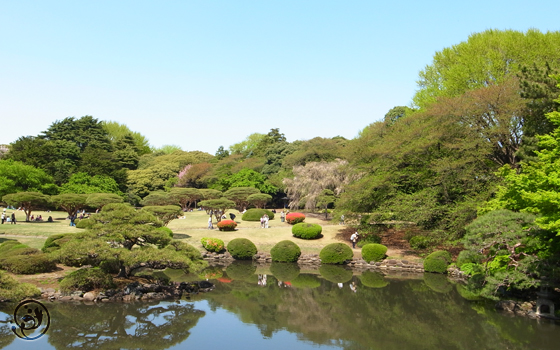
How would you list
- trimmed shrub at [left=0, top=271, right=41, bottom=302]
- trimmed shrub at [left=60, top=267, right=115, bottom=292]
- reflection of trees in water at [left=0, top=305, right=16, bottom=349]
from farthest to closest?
trimmed shrub at [left=60, top=267, right=115, bottom=292]
trimmed shrub at [left=0, top=271, right=41, bottom=302]
reflection of trees in water at [left=0, top=305, right=16, bottom=349]

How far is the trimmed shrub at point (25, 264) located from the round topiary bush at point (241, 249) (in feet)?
39.5

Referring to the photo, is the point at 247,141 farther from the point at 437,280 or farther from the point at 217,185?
the point at 437,280

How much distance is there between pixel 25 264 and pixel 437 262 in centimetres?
2253

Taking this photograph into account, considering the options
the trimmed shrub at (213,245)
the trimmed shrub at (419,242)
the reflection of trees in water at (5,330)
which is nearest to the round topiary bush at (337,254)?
the trimmed shrub at (419,242)

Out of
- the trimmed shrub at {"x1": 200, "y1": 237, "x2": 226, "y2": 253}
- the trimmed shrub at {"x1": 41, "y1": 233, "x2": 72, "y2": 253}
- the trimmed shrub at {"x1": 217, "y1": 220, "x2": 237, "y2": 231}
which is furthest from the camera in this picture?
the trimmed shrub at {"x1": 217, "y1": 220, "x2": 237, "y2": 231}

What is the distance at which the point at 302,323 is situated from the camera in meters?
15.5

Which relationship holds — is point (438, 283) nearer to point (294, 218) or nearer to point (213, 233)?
point (294, 218)

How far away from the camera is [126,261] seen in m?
16.6

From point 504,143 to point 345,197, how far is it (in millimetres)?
11546

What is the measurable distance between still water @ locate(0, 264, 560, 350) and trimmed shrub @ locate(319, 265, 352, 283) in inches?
89.8

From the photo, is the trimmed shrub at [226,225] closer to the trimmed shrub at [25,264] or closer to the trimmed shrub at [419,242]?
the trimmed shrub at [419,242]

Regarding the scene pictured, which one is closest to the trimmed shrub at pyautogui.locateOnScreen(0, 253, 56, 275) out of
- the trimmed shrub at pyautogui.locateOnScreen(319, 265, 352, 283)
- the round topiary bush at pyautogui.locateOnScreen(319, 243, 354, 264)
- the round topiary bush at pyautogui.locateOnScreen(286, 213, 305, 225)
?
the trimmed shrub at pyautogui.locateOnScreen(319, 265, 352, 283)

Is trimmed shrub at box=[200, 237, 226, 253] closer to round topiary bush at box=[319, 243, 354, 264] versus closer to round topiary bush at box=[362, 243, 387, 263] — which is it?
round topiary bush at box=[319, 243, 354, 264]

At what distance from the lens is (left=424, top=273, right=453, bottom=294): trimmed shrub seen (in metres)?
21.4
